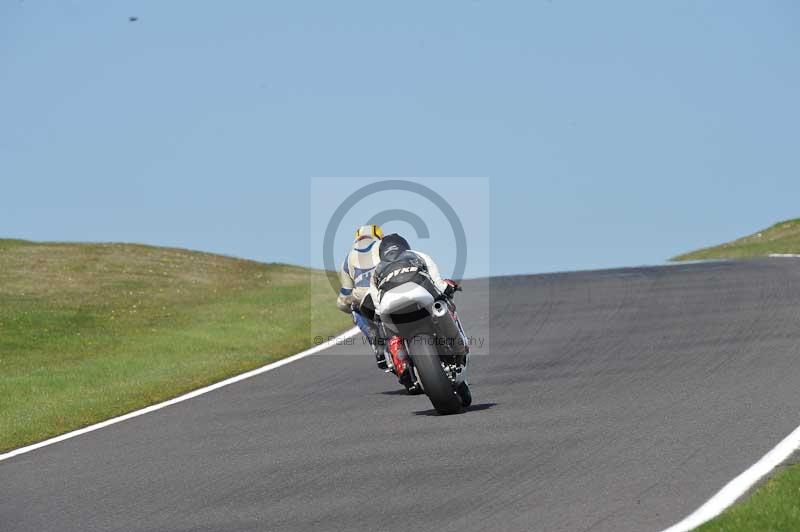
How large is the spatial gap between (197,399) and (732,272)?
13.7 metres

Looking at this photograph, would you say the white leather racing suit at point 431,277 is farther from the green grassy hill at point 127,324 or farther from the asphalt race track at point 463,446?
the green grassy hill at point 127,324

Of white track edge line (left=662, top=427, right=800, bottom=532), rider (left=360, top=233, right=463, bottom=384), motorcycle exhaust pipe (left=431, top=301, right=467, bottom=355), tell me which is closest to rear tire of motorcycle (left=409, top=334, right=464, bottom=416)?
motorcycle exhaust pipe (left=431, top=301, right=467, bottom=355)

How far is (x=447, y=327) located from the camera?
11562mm

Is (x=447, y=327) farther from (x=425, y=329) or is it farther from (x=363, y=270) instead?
(x=363, y=270)

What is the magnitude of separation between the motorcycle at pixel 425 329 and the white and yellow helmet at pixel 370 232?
151 cm

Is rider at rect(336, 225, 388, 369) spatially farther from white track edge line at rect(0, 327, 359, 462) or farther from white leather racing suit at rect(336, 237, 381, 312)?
white track edge line at rect(0, 327, 359, 462)

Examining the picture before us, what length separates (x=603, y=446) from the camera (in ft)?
31.6

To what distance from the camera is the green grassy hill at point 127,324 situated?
52.4 ft

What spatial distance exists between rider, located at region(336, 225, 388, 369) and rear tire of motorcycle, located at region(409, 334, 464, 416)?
178 centimetres

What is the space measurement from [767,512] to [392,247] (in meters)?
5.26

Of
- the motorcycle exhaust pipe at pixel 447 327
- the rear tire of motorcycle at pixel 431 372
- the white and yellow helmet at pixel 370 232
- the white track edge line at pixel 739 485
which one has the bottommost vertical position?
the white track edge line at pixel 739 485

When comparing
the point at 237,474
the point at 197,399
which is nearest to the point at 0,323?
the point at 197,399

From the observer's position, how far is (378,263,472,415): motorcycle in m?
11.3

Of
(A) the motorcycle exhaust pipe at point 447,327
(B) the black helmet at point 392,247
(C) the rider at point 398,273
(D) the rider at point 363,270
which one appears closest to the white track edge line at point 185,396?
(D) the rider at point 363,270
